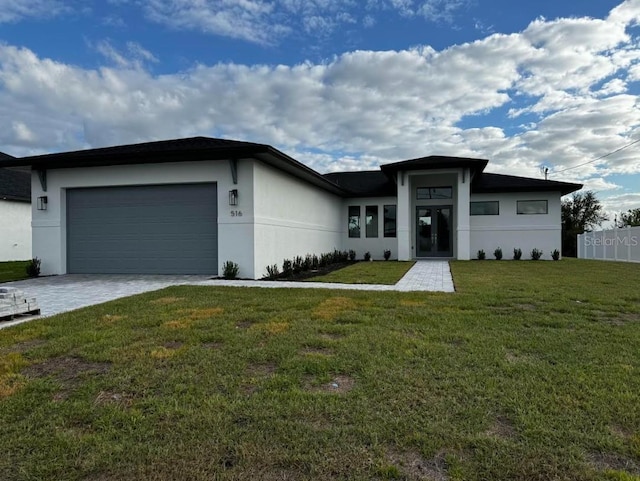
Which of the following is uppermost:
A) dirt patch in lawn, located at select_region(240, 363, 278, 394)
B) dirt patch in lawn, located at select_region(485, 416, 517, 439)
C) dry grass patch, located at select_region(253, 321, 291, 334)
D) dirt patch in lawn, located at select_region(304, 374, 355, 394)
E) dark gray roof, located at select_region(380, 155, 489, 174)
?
dark gray roof, located at select_region(380, 155, 489, 174)

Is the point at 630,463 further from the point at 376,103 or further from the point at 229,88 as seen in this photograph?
the point at 376,103

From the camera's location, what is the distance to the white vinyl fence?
19297mm

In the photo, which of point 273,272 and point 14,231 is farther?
point 14,231

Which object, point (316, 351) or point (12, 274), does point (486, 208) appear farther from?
point (12, 274)

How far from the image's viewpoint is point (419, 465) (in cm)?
231

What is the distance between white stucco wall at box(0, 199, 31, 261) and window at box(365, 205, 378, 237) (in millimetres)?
17581

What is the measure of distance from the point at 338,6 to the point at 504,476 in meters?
13.1

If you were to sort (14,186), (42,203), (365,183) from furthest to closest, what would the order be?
(365,183) < (14,186) < (42,203)

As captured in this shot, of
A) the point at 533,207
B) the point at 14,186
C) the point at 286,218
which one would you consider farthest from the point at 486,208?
the point at 14,186

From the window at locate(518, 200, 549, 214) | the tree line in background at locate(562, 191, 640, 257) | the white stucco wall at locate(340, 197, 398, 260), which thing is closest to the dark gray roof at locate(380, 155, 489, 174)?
the white stucco wall at locate(340, 197, 398, 260)

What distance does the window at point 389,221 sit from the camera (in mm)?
21672

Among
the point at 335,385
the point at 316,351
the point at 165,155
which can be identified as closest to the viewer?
the point at 335,385

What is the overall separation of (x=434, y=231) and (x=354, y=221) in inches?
169

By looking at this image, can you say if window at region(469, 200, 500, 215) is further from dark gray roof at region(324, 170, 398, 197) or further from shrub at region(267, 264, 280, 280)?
shrub at region(267, 264, 280, 280)
